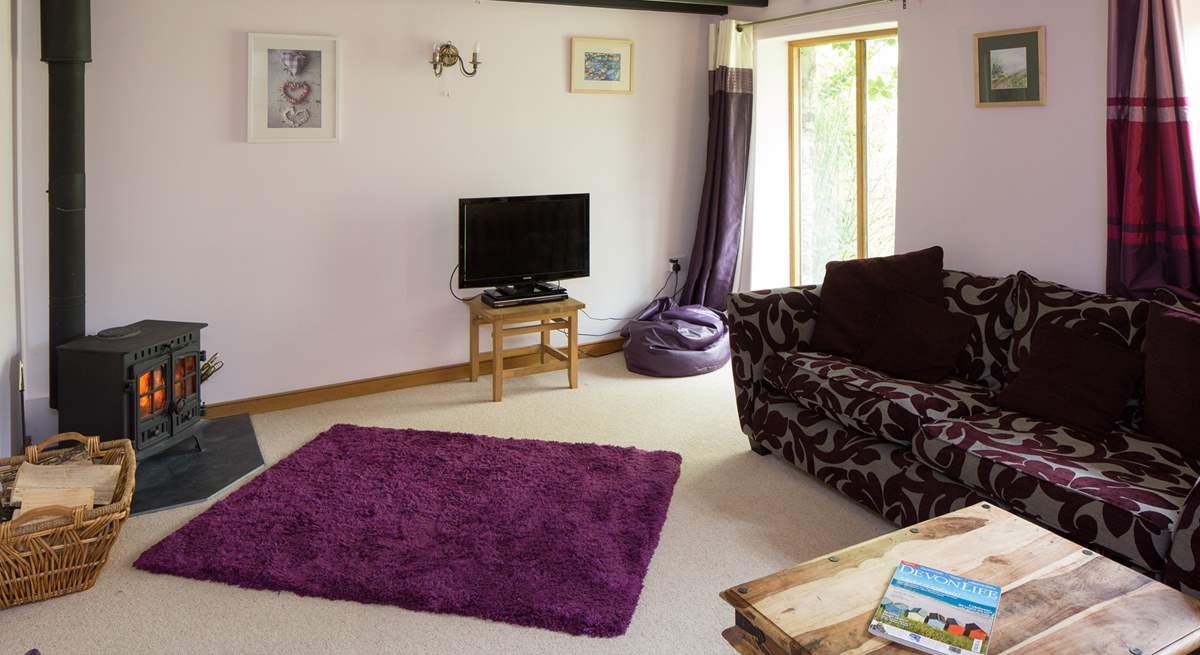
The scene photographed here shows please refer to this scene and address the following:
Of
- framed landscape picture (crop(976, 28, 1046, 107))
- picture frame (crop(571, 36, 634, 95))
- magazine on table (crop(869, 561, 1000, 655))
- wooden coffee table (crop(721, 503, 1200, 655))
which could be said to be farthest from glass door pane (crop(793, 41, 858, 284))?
magazine on table (crop(869, 561, 1000, 655))

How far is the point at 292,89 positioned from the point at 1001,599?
150 inches

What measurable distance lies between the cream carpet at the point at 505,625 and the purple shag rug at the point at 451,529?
0.07m

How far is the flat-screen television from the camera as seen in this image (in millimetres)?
5090

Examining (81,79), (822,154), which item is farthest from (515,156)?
(81,79)

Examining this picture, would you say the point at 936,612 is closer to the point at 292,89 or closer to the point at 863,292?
the point at 863,292

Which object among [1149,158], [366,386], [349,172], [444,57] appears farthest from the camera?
[366,386]

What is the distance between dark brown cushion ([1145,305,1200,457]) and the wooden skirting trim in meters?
3.19

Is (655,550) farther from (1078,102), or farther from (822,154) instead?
(822,154)

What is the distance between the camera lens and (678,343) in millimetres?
5570

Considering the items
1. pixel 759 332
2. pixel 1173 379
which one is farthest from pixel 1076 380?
pixel 759 332

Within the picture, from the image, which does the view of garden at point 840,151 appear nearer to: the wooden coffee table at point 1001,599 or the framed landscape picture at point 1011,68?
the framed landscape picture at point 1011,68

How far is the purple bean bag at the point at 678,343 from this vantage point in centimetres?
550

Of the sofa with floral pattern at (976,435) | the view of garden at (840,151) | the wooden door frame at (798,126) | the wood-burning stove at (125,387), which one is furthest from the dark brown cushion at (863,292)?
the wood-burning stove at (125,387)

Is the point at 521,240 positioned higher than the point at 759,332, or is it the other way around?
the point at 521,240
